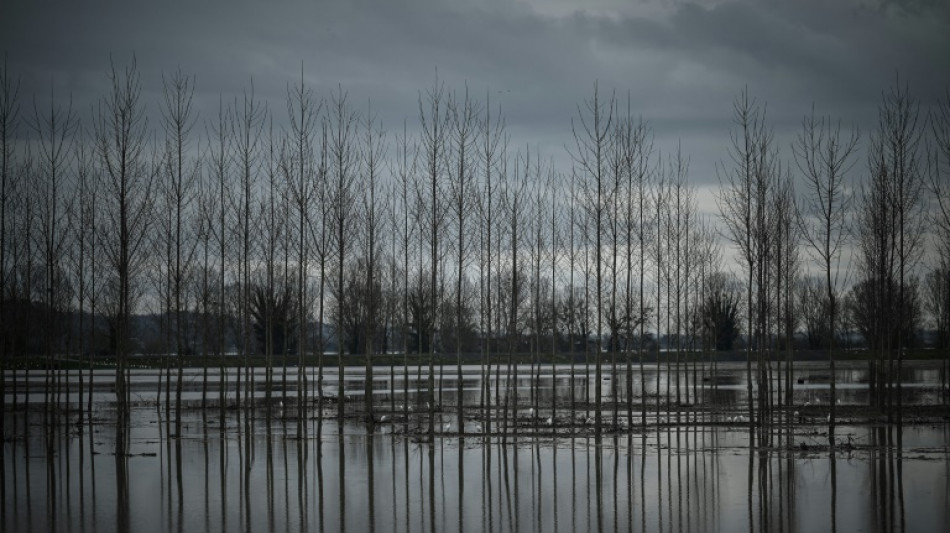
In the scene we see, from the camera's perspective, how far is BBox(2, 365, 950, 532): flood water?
51.1ft

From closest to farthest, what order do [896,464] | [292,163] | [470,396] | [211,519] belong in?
1. [211,519]
2. [896,464]
3. [292,163]
4. [470,396]

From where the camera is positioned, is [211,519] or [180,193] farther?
[180,193]

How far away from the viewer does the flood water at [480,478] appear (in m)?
15.6

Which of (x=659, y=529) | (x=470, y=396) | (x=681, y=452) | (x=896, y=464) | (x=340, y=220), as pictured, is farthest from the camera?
(x=470, y=396)

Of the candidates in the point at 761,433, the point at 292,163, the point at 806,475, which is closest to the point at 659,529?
the point at 806,475

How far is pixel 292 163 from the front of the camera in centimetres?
3047

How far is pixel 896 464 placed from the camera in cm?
2153

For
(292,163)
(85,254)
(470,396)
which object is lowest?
(470,396)

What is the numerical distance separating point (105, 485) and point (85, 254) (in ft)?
62.0

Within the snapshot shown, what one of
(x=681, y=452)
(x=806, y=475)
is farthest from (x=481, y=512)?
(x=681, y=452)

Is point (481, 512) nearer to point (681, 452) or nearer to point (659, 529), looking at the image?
point (659, 529)

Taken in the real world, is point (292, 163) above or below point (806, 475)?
above

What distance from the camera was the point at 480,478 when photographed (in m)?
20.5

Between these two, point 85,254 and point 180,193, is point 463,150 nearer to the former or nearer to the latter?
point 180,193
